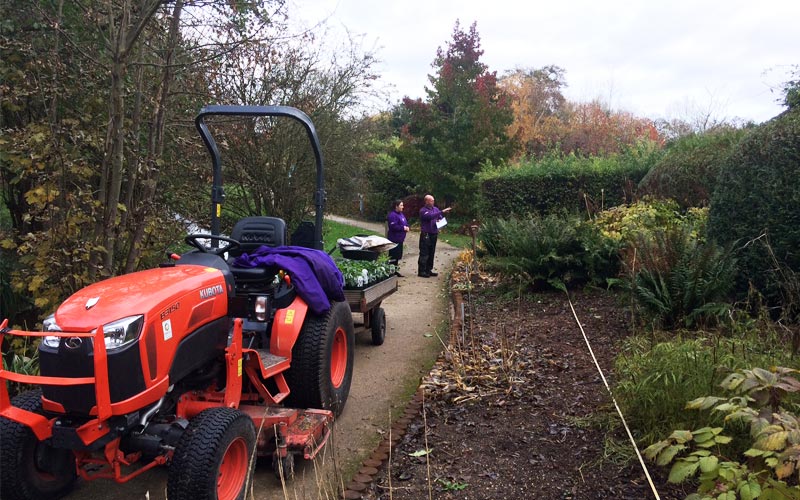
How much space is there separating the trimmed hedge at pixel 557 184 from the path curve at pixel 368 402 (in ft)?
21.4

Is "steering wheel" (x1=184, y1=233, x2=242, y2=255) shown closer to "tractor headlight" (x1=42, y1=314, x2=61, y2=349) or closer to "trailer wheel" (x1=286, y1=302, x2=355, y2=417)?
"trailer wheel" (x1=286, y1=302, x2=355, y2=417)

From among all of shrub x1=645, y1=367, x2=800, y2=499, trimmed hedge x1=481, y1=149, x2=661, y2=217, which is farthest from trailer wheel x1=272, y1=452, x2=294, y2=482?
trimmed hedge x1=481, y1=149, x2=661, y2=217

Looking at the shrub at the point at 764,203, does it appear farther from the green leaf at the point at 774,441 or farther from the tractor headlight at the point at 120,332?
the tractor headlight at the point at 120,332

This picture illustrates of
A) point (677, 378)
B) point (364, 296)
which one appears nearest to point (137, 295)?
point (677, 378)

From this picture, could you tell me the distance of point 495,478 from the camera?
3.51 metres

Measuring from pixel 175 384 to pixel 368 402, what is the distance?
6.77 ft

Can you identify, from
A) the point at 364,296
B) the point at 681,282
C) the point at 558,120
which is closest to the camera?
the point at 681,282

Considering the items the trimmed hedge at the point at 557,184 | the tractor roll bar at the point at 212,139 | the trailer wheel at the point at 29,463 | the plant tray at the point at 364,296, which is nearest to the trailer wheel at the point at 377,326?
the plant tray at the point at 364,296

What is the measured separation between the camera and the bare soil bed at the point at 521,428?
3.39 meters

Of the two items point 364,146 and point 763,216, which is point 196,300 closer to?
point 763,216

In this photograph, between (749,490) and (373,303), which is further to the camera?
(373,303)

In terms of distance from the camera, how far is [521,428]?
13.6 ft

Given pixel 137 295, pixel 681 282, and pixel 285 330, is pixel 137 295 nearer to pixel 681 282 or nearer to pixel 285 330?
pixel 285 330

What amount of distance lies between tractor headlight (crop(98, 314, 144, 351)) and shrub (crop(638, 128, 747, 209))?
29.4ft
